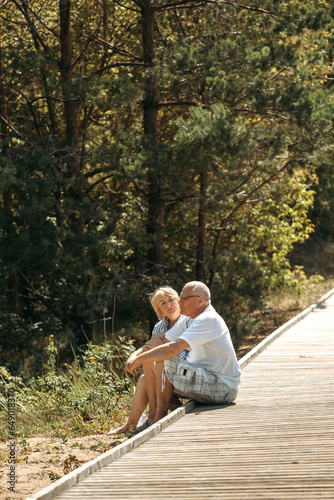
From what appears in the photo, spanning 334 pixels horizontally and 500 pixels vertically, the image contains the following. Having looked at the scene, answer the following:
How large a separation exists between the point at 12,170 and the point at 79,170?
8.10 feet

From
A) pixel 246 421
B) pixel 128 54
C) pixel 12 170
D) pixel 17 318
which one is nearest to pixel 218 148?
pixel 12 170

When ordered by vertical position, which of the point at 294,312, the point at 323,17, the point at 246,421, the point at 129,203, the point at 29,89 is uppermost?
the point at 323,17

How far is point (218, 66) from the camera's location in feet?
40.2

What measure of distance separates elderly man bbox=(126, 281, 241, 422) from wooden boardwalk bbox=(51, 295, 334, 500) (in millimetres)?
183

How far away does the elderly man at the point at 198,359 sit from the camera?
5.35 metres

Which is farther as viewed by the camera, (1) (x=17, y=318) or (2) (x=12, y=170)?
(1) (x=17, y=318)

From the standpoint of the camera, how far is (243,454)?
4324 mm

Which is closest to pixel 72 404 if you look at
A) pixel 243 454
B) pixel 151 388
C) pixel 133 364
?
pixel 151 388

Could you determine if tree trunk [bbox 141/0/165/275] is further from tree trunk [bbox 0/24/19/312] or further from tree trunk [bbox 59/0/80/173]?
tree trunk [bbox 0/24/19/312]

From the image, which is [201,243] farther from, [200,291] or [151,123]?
[200,291]

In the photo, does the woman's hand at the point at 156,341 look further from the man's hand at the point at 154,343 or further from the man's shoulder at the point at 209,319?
the man's shoulder at the point at 209,319

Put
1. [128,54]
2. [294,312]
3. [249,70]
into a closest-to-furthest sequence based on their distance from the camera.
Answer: [249,70] → [128,54] → [294,312]

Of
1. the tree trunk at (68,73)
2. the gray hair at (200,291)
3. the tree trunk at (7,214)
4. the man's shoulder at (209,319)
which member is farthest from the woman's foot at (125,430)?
the tree trunk at (68,73)

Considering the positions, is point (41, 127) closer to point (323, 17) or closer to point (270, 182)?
point (270, 182)
